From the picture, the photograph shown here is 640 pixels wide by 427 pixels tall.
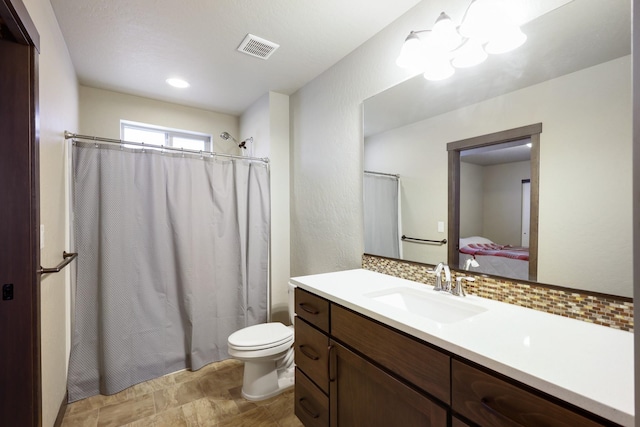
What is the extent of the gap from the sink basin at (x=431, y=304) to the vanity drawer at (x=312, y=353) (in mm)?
333

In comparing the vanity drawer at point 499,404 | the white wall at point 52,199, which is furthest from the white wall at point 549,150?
the white wall at point 52,199

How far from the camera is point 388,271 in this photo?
68.7 inches

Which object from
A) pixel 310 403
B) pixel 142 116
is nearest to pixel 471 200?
pixel 310 403

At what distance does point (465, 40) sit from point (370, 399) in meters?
1.62

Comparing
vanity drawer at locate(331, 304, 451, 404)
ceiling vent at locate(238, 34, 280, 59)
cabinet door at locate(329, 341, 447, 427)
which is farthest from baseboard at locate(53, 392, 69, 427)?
ceiling vent at locate(238, 34, 280, 59)

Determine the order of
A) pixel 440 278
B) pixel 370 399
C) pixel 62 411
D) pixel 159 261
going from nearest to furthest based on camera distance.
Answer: pixel 370 399, pixel 440 278, pixel 62 411, pixel 159 261

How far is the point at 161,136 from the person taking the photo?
9.90 feet

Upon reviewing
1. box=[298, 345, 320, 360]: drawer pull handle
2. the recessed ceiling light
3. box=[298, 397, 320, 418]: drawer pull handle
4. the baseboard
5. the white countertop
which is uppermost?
the recessed ceiling light

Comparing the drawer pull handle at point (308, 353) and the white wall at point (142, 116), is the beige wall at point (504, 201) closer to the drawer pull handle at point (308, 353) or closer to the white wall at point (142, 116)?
the drawer pull handle at point (308, 353)

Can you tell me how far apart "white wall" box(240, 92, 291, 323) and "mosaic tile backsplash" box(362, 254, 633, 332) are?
153 cm

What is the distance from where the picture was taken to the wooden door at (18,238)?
1.10m

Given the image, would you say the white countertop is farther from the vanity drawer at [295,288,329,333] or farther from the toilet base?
the toilet base

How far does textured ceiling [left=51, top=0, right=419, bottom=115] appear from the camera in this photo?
5.08 ft

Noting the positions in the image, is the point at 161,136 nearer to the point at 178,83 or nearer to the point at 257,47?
the point at 178,83
